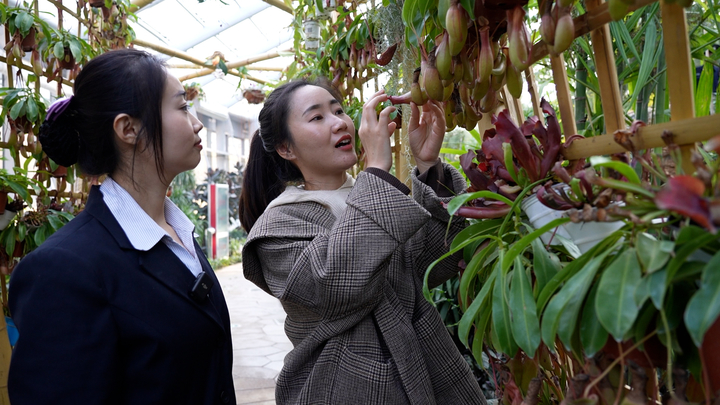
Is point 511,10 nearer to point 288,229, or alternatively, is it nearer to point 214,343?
point 288,229

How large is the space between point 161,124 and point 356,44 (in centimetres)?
95

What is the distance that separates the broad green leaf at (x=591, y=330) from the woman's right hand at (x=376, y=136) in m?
0.59

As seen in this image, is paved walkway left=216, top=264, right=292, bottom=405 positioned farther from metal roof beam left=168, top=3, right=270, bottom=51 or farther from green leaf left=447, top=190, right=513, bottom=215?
metal roof beam left=168, top=3, right=270, bottom=51

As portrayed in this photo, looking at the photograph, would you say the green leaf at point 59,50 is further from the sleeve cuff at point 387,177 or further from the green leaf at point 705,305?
the green leaf at point 705,305

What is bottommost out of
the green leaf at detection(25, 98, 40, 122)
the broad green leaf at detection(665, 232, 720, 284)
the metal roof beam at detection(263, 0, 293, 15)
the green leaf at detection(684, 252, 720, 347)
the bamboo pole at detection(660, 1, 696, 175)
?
the green leaf at detection(684, 252, 720, 347)

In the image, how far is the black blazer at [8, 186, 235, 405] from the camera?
816mm

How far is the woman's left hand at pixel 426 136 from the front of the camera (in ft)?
3.40

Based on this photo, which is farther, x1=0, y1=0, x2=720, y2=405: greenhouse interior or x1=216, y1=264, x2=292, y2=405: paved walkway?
x1=216, y1=264, x2=292, y2=405: paved walkway

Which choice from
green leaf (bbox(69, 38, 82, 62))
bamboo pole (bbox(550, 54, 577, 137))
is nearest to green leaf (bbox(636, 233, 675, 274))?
bamboo pole (bbox(550, 54, 577, 137))

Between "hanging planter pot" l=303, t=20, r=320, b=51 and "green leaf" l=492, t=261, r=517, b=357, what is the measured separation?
2248 mm

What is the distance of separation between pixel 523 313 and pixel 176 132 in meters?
0.78

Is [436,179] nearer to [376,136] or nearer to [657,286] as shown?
[376,136]

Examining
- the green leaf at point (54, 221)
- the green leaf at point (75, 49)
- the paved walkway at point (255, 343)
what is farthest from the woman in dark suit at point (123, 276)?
the paved walkway at point (255, 343)

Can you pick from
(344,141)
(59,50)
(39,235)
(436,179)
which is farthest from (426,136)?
(59,50)
